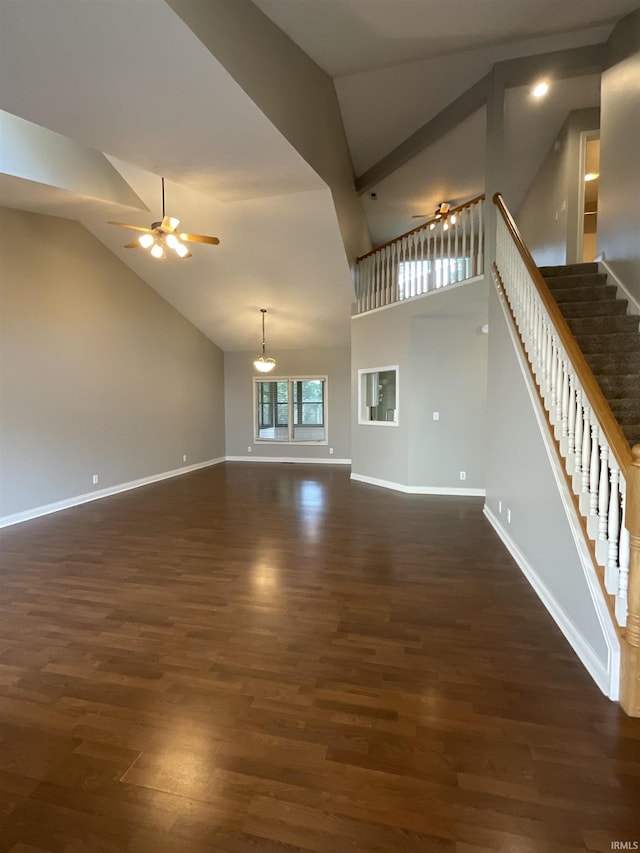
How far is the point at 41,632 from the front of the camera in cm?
272

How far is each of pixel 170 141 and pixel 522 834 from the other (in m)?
4.88

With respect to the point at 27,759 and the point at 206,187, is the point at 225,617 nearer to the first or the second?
the point at 27,759

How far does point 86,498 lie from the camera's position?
20.2 feet

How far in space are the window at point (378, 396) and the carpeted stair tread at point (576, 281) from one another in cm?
245

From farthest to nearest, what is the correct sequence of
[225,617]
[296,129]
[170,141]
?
1. [296,129]
2. [170,141]
3. [225,617]

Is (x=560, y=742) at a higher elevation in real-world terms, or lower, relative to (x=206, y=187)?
lower

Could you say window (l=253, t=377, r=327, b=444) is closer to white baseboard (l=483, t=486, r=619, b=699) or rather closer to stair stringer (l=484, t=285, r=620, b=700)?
stair stringer (l=484, t=285, r=620, b=700)

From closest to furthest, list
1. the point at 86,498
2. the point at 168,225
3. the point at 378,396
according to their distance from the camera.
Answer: the point at 168,225, the point at 86,498, the point at 378,396

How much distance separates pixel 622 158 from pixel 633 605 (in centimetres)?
448

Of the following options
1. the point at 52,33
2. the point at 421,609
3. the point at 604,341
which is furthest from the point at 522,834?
the point at 52,33

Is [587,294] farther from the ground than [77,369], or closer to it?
farther from the ground

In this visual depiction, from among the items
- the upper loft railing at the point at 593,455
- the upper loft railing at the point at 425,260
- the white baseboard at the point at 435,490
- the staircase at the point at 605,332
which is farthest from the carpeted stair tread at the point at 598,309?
the white baseboard at the point at 435,490

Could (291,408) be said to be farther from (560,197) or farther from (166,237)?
(560,197)

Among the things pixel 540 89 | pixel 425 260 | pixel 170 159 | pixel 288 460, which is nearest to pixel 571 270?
pixel 425 260
